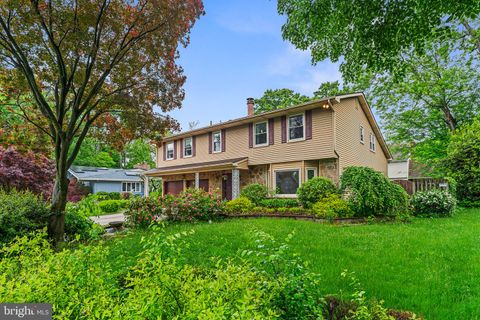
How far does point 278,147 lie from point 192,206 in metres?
6.59

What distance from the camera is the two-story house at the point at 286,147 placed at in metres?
13.7

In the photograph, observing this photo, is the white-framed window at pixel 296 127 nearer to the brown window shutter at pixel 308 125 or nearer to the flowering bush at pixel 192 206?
the brown window shutter at pixel 308 125

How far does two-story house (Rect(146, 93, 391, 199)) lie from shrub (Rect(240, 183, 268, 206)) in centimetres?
83

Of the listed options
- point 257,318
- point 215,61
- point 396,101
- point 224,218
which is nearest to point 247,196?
point 224,218

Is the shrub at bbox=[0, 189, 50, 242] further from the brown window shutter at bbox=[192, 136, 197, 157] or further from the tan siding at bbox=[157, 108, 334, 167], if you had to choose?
the brown window shutter at bbox=[192, 136, 197, 157]

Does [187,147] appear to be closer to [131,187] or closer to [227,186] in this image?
[227,186]

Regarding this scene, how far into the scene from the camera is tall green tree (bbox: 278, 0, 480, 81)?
14.7 feet

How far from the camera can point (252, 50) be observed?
12.7 meters

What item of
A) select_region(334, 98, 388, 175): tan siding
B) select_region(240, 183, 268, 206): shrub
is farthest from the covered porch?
select_region(334, 98, 388, 175): tan siding

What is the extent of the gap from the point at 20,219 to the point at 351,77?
26.5 ft

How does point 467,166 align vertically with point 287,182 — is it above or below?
above

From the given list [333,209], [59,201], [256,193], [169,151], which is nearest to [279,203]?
[256,193]

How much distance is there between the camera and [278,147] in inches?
596

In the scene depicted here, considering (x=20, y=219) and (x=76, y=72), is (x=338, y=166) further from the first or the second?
(x=20, y=219)
